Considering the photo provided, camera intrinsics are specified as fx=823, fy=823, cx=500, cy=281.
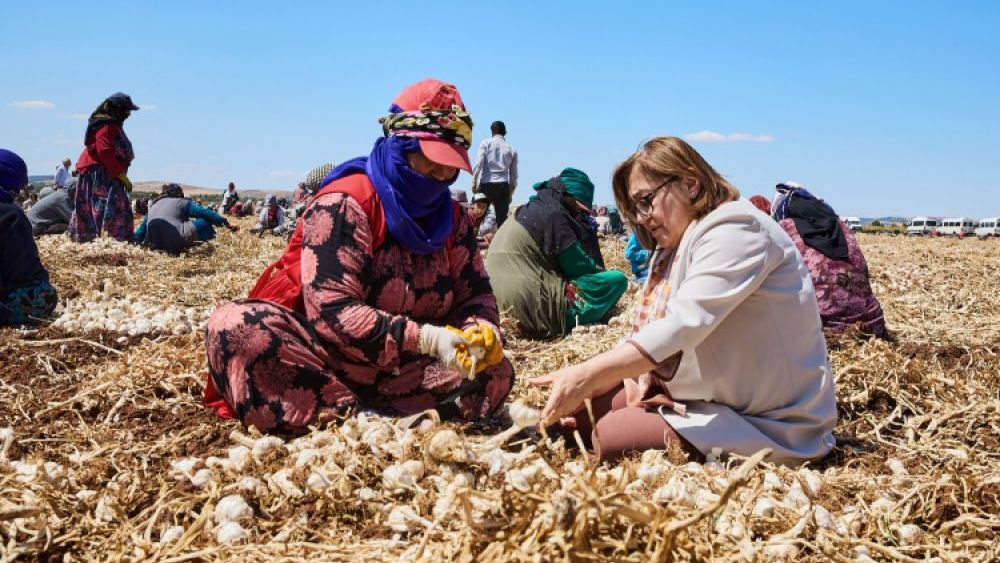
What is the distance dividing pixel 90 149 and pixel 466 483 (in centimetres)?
915

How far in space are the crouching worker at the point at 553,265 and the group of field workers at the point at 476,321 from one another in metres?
2.12

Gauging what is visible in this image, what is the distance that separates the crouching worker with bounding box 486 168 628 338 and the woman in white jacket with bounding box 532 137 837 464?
2633 millimetres

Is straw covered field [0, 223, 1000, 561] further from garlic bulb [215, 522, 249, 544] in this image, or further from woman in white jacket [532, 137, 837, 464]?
woman in white jacket [532, 137, 837, 464]

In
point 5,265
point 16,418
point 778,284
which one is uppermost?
point 778,284

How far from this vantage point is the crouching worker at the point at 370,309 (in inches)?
110

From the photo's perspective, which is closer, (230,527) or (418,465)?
(230,527)

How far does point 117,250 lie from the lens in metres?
9.31

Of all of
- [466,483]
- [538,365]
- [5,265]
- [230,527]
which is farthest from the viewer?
[5,265]

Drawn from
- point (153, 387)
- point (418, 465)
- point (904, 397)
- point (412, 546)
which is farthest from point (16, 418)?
point (904, 397)

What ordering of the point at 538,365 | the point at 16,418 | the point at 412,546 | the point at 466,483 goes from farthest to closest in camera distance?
the point at 538,365
the point at 16,418
the point at 466,483
the point at 412,546

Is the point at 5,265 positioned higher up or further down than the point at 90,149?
further down

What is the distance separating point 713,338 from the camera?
8.71ft

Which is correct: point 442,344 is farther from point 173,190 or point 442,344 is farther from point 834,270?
point 173,190

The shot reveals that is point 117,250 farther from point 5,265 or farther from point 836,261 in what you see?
point 836,261
